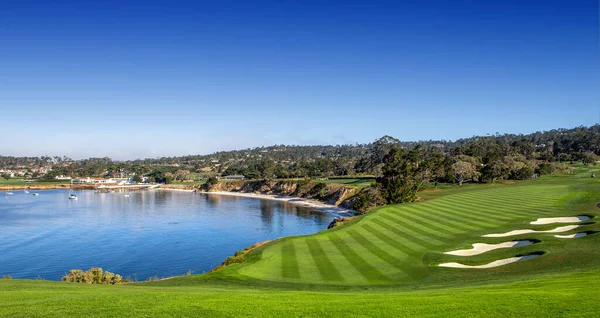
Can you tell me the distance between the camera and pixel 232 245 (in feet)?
178

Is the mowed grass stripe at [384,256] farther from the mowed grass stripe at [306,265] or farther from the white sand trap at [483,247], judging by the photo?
the mowed grass stripe at [306,265]

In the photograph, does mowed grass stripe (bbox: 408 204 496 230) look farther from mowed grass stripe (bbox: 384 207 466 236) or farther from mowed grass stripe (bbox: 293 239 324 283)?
mowed grass stripe (bbox: 293 239 324 283)

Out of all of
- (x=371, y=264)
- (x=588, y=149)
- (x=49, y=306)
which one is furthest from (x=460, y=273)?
(x=588, y=149)

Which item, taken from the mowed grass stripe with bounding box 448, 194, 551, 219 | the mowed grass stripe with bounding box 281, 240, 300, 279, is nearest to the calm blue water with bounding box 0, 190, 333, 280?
the mowed grass stripe with bounding box 281, 240, 300, 279

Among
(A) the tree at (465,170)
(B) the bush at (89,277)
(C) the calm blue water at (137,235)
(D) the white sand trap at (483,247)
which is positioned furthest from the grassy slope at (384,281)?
(A) the tree at (465,170)

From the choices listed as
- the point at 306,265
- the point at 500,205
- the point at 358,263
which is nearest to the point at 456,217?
the point at 500,205

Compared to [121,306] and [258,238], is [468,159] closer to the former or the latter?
[258,238]

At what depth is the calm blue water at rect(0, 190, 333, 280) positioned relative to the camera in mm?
44375

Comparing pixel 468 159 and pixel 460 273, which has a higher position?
pixel 468 159

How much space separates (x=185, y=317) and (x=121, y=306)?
7.86 feet

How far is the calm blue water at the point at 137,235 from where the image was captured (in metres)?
44.4

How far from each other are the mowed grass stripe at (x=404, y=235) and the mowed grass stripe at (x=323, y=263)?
296 inches

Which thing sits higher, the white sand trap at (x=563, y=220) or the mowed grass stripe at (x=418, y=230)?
the white sand trap at (x=563, y=220)

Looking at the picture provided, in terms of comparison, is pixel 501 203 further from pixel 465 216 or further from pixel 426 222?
pixel 426 222
